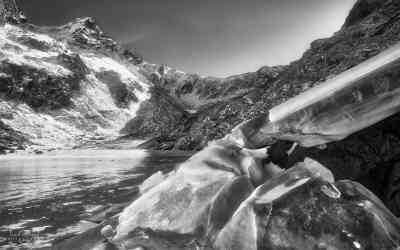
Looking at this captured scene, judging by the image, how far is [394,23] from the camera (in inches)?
5463

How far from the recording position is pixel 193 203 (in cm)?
876

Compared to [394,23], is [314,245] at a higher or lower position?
lower

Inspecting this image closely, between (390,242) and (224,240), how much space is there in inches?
127

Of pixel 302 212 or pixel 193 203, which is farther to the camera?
pixel 193 203

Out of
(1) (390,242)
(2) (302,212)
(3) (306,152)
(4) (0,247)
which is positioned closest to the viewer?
(1) (390,242)

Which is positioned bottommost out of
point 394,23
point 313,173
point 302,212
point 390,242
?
point 390,242

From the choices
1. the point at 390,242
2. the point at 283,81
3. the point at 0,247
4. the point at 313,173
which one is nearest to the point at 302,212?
the point at 313,173

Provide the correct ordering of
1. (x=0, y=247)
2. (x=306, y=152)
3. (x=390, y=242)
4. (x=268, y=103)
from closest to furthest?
(x=390, y=242)
(x=306, y=152)
(x=0, y=247)
(x=268, y=103)

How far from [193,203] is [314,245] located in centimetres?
323

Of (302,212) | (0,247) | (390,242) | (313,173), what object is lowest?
(0,247)

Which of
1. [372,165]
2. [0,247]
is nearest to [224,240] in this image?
A: [372,165]

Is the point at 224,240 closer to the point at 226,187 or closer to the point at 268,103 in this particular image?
the point at 226,187

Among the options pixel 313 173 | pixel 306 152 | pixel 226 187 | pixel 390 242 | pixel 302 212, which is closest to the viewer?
pixel 390 242

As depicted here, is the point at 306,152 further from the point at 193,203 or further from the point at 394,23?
the point at 394,23
